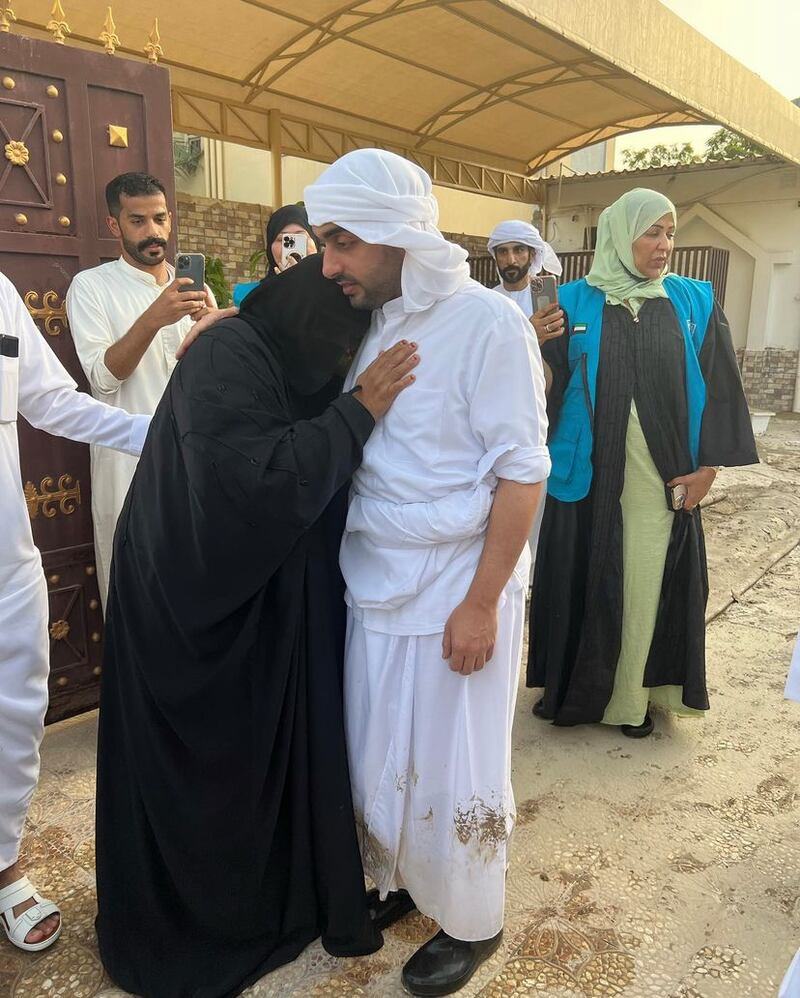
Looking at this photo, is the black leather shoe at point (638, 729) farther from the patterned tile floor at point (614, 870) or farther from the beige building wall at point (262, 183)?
the beige building wall at point (262, 183)

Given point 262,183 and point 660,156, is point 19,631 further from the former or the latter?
point 660,156

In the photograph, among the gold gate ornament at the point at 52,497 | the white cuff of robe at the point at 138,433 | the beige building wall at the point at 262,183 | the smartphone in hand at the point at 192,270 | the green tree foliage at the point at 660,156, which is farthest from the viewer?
the green tree foliage at the point at 660,156

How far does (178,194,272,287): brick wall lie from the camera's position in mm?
8969

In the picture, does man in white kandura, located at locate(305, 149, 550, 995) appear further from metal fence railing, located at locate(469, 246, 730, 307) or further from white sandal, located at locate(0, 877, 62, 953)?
metal fence railing, located at locate(469, 246, 730, 307)

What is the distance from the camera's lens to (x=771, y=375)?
1377 cm

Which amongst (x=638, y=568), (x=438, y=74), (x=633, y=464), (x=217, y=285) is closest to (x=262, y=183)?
(x=438, y=74)

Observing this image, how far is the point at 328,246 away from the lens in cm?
164

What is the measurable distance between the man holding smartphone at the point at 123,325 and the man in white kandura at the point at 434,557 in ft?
4.22

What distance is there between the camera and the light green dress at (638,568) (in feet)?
9.44

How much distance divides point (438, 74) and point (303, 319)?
8.86 metres

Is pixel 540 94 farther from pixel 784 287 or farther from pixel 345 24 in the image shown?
pixel 784 287

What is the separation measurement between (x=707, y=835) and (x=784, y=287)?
515 inches

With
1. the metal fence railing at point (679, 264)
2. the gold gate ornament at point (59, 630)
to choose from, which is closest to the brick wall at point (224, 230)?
the metal fence railing at point (679, 264)

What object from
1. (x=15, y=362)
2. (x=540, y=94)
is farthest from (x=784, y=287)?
(x=15, y=362)
